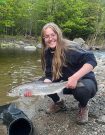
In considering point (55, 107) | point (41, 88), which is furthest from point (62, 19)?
point (41, 88)

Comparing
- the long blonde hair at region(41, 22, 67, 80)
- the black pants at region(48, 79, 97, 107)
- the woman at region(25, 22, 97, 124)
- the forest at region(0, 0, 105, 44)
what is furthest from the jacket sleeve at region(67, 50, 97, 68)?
the forest at region(0, 0, 105, 44)

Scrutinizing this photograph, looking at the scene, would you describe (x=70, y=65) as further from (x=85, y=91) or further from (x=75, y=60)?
(x=85, y=91)

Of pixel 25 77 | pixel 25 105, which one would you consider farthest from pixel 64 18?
pixel 25 105

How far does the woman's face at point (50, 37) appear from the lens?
5.61 metres

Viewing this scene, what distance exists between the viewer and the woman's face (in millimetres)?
5613

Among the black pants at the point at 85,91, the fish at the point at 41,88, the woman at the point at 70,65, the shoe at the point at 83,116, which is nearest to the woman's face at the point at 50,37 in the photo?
the woman at the point at 70,65

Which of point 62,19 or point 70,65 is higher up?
point 70,65

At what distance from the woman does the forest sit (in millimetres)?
39232

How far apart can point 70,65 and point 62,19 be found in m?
43.5

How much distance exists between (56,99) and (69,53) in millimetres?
1179

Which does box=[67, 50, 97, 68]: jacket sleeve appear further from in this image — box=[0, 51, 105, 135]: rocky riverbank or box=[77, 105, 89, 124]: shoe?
box=[0, 51, 105, 135]: rocky riverbank

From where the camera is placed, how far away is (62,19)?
48.7m

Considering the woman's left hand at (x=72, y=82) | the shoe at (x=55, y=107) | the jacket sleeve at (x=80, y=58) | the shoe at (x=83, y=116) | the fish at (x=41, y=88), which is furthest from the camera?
the shoe at (x=55, y=107)

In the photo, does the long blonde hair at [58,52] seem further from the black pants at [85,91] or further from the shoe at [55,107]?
the shoe at [55,107]
